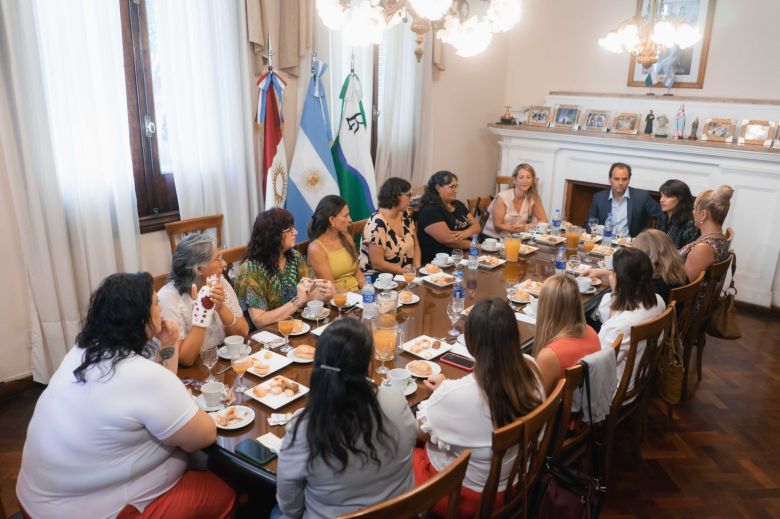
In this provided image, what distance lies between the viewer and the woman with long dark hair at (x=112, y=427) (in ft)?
5.59

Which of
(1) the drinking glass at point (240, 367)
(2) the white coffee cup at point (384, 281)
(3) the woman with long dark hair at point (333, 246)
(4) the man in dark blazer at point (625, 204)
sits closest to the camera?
(1) the drinking glass at point (240, 367)

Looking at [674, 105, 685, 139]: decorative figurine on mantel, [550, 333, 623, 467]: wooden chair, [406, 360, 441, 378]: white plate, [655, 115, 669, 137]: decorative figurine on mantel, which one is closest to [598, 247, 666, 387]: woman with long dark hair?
[550, 333, 623, 467]: wooden chair

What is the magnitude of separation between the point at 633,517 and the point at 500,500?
3.52ft

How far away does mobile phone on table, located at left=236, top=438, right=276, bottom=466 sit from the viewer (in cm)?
176

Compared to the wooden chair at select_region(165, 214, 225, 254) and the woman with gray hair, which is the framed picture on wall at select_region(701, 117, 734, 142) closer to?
the wooden chair at select_region(165, 214, 225, 254)

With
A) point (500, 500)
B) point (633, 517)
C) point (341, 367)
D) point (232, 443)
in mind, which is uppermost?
point (341, 367)

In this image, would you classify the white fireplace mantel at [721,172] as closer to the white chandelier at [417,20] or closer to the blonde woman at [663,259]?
the blonde woman at [663,259]

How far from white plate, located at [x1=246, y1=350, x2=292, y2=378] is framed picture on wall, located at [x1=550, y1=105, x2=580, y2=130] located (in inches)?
184

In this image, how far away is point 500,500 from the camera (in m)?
1.94

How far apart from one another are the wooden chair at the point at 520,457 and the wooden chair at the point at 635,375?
533mm

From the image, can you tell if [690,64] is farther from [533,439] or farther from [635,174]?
[533,439]

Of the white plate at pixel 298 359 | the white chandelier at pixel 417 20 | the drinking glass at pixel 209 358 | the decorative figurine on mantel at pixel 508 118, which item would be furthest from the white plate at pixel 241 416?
the decorative figurine on mantel at pixel 508 118

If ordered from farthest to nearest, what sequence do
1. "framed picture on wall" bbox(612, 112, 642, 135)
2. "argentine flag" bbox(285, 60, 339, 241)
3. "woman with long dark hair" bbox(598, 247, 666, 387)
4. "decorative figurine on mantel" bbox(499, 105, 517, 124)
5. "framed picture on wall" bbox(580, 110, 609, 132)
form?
1. "decorative figurine on mantel" bbox(499, 105, 517, 124)
2. "framed picture on wall" bbox(580, 110, 609, 132)
3. "framed picture on wall" bbox(612, 112, 642, 135)
4. "argentine flag" bbox(285, 60, 339, 241)
5. "woman with long dark hair" bbox(598, 247, 666, 387)

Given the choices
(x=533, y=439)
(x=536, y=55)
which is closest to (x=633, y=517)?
(x=533, y=439)
